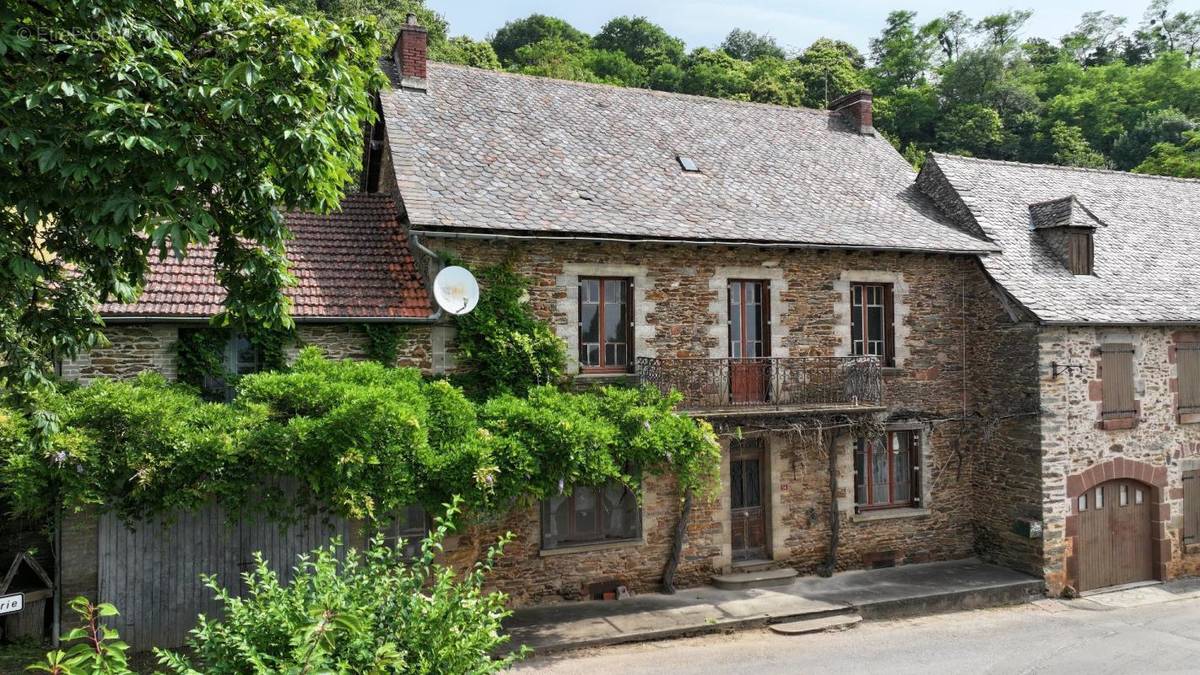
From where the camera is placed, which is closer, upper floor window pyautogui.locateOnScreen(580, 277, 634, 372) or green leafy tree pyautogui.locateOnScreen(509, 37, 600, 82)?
upper floor window pyautogui.locateOnScreen(580, 277, 634, 372)

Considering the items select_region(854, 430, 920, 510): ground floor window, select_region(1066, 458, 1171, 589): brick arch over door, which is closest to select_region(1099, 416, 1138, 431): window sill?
select_region(1066, 458, 1171, 589): brick arch over door

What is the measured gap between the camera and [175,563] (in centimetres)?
1044

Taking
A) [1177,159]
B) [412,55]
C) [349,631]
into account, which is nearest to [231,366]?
[412,55]

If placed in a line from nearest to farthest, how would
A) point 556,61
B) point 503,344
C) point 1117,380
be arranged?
point 503,344, point 1117,380, point 556,61

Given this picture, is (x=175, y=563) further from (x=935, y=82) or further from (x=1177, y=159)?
(x=935, y=82)

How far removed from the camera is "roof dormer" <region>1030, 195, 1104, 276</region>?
15.5m

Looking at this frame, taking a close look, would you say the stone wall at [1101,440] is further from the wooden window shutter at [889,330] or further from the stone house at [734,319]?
the wooden window shutter at [889,330]

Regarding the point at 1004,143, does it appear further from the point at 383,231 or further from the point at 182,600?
the point at 182,600

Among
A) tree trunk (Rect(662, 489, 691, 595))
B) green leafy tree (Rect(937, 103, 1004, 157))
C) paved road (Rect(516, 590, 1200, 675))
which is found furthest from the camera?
green leafy tree (Rect(937, 103, 1004, 157))

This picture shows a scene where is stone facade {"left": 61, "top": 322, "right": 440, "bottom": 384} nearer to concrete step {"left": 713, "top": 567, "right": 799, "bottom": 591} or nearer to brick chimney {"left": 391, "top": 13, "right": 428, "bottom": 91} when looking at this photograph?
brick chimney {"left": 391, "top": 13, "right": 428, "bottom": 91}

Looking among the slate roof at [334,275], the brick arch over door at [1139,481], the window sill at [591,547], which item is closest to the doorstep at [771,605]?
the window sill at [591,547]

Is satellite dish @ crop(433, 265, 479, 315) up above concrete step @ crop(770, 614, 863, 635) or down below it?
above

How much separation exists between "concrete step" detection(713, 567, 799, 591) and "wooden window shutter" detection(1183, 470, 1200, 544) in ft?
25.9

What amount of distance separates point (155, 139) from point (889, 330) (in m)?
12.5
